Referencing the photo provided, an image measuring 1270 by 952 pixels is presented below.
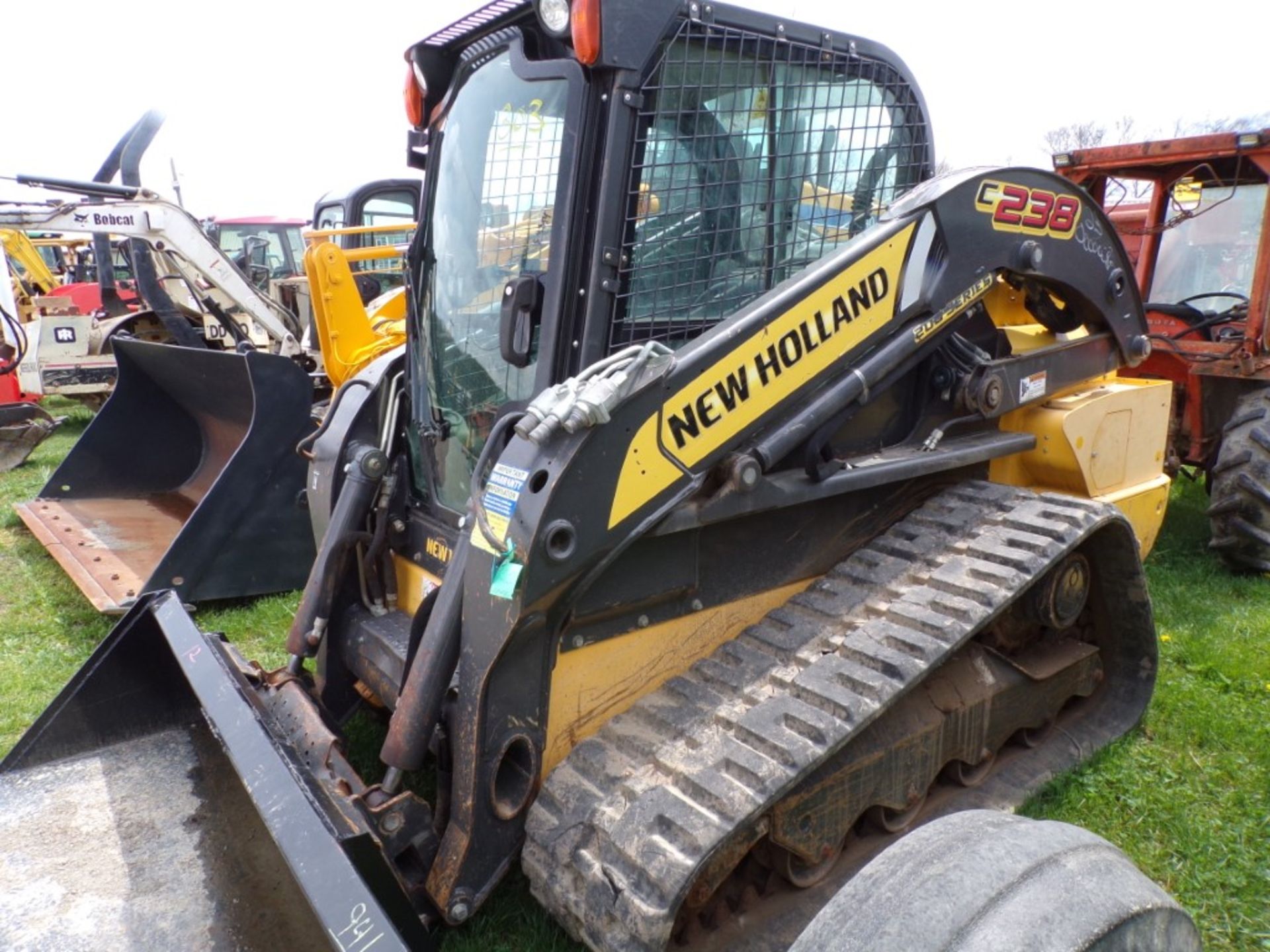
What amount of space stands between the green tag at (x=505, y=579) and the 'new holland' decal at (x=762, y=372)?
229mm

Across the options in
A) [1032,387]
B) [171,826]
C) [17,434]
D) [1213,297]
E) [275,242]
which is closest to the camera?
[171,826]

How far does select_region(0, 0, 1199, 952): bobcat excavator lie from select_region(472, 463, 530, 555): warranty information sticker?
10mm

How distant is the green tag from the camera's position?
6.56 feet

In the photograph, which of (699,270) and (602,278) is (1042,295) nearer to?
(699,270)

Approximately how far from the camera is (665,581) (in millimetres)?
2391

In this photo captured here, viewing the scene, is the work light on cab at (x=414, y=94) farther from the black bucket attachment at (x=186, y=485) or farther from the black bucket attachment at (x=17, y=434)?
the black bucket attachment at (x=17, y=434)

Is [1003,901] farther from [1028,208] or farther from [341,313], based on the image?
[341,313]

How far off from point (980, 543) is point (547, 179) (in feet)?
4.77

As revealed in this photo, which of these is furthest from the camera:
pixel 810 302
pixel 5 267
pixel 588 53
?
pixel 5 267

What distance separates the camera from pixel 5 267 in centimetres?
852

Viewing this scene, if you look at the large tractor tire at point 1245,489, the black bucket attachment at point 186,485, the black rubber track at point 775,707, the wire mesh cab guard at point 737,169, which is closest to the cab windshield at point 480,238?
the wire mesh cab guard at point 737,169

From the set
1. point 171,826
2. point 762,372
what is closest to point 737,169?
point 762,372

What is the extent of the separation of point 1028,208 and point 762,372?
1.13 metres

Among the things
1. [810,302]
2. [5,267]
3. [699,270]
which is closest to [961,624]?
[810,302]
